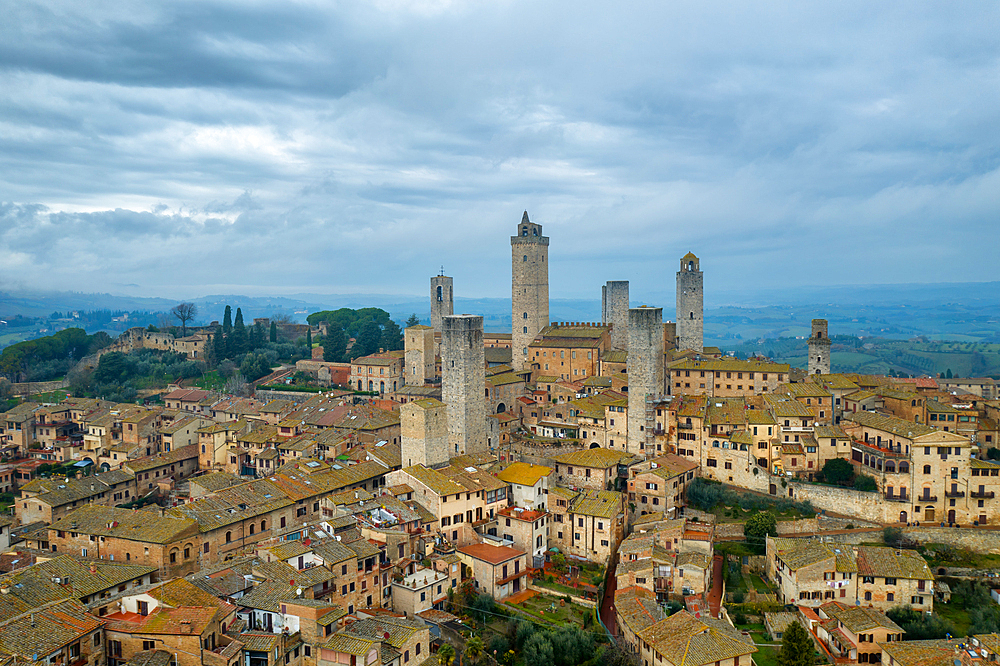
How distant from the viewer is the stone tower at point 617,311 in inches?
2362

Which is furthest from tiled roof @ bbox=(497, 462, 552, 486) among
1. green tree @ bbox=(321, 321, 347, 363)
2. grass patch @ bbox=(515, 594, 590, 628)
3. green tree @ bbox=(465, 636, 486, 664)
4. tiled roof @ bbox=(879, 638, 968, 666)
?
green tree @ bbox=(321, 321, 347, 363)

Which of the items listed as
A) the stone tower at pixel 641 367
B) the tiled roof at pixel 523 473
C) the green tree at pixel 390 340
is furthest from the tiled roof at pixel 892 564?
the green tree at pixel 390 340

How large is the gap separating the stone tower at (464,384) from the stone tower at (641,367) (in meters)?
9.21

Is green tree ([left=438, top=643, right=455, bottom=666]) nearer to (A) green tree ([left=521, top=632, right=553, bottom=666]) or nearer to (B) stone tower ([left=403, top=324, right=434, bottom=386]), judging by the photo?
(A) green tree ([left=521, top=632, right=553, bottom=666])

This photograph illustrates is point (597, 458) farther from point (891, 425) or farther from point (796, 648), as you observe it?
point (796, 648)

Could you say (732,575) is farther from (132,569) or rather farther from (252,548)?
(132,569)

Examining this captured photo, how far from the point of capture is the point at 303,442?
45.2 meters

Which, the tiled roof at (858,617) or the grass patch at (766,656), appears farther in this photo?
the tiled roof at (858,617)

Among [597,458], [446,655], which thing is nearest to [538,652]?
[446,655]

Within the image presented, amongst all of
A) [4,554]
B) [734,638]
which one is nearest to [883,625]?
[734,638]

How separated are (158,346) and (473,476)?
58.0 m

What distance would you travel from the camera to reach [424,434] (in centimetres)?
4022

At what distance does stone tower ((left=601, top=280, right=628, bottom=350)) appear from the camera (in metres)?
60.0

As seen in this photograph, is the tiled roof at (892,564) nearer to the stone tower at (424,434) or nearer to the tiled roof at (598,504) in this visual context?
the tiled roof at (598,504)
